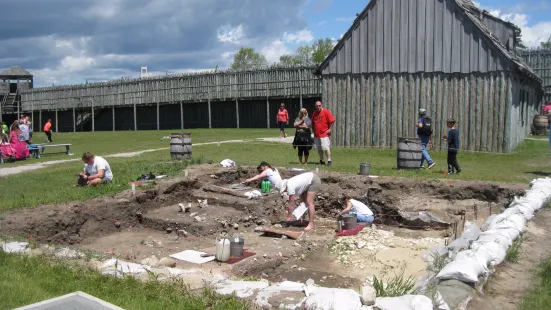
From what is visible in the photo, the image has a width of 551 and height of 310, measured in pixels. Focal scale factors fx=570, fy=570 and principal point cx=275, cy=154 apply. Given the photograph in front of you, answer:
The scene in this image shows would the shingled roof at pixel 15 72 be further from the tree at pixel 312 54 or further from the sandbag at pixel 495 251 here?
the sandbag at pixel 495 251

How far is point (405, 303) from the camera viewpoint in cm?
519

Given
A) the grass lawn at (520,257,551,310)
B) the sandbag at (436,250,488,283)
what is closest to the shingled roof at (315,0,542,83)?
the grass lawn at (520,257,551,310)

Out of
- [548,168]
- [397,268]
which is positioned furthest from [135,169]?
[548,168]

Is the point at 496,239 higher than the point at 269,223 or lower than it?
higher

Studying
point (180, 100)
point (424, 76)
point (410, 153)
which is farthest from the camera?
point (180, 100)

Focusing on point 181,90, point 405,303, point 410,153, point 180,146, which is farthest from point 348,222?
point 181,90

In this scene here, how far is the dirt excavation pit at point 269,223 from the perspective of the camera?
9.34 m

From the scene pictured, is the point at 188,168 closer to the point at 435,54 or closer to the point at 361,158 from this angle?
the point at 361,158

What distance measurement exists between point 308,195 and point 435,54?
10428 mm

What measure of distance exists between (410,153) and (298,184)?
4.79 metres

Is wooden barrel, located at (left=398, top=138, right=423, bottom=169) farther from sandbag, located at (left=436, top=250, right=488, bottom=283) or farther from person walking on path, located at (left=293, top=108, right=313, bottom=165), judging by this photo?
sandbag, located at (left=436, top=250, right=488, bottom=283)

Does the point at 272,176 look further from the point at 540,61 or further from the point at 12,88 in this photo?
the point at 12,88

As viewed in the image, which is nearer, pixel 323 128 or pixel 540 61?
pixel 323 128

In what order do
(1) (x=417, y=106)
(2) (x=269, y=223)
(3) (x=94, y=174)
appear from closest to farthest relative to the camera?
(2) (x=269, y=223) → (3) (x=94, y=174) → (1) (x=417, y=106)
